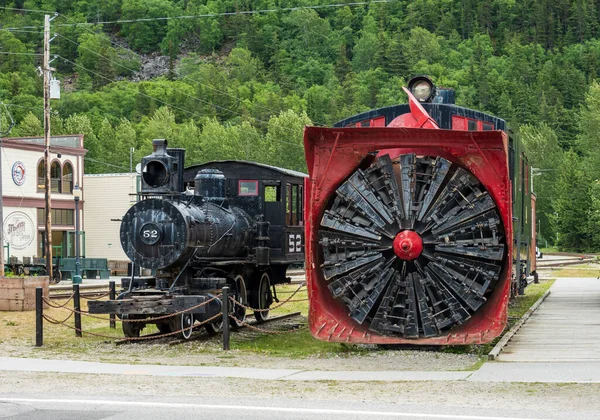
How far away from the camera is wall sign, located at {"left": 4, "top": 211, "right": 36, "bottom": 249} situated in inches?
1735

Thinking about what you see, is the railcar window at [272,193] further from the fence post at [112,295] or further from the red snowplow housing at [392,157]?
the red snowplow housing at [392,157]

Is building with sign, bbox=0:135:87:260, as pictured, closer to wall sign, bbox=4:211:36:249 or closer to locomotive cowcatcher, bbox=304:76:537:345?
wall sign, bbox=4:211:36:249

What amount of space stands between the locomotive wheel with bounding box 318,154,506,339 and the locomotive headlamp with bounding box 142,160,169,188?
4.59m

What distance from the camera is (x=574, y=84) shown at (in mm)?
170250

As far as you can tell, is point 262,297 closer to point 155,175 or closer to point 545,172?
point 155,175

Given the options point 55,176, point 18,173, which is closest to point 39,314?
point 18,173

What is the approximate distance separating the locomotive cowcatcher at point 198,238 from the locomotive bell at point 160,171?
0.06 ft

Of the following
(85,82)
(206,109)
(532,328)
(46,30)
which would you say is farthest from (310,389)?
(85,82)

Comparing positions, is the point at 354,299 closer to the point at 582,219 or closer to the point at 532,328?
the point at 532,328

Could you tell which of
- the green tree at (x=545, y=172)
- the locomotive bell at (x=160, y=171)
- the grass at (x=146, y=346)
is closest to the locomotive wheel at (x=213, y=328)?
the grass at (x=146, y=346)

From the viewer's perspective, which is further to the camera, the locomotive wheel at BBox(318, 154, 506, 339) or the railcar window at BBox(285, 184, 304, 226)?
the railcar window at BBox(285, 184, 304, 226)

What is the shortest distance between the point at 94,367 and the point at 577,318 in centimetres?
1177

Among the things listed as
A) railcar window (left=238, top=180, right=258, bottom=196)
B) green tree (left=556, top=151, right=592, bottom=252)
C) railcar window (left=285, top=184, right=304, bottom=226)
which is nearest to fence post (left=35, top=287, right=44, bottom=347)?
railcar window (left=238, top=180, right=258, bottom=196)

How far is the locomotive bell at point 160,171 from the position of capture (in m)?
18.0
